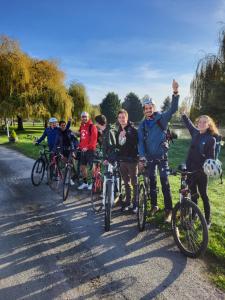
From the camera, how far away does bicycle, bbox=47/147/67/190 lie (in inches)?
321

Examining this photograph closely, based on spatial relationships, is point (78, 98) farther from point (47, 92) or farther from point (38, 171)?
point (38, 171)

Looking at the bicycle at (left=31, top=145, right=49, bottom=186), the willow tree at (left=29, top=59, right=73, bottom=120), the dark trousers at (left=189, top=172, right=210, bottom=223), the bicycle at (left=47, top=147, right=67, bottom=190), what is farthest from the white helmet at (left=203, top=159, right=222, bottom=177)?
the willow tree at (left=29, top=59, right=73, bottom=120)

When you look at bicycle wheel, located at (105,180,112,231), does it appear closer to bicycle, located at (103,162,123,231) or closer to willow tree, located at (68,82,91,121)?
bicycle, located at (103,162,123,231)

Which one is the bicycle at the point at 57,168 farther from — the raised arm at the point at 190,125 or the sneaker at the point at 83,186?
the raised arm at the point at 190,125

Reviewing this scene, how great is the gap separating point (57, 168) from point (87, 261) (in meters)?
4.41

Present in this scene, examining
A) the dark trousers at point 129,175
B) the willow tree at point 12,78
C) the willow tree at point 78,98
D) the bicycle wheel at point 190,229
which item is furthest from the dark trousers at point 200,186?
the willow tree at point 78,98

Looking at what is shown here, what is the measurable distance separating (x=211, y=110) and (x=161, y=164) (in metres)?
18.0

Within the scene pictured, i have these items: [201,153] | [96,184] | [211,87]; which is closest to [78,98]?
[211,87]

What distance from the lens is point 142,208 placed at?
5207 millimetres

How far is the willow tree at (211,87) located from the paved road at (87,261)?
1791 centimetres

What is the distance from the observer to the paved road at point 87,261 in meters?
3.41

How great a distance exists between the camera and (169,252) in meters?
4.34

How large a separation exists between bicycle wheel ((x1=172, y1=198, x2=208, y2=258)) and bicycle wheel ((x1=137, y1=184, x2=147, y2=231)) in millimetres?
642

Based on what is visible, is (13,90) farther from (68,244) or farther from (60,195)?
(68,244)
